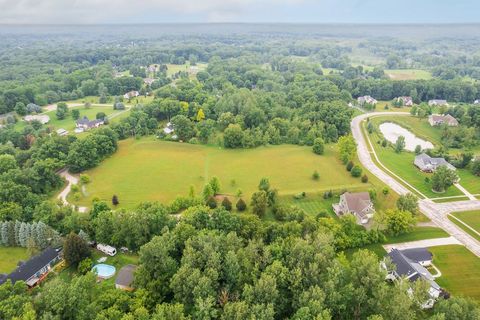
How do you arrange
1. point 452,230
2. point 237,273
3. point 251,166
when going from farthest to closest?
point 251,166, point 452,230, point 237,273

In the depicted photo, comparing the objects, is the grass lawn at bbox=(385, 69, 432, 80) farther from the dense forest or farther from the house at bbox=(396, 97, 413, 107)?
the dense forest

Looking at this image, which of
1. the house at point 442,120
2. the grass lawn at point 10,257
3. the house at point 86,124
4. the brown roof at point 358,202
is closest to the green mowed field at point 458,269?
the brown roof at point 358,202

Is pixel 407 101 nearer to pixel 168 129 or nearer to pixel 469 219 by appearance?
pixel 469 219

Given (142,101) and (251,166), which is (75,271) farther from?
(142,101)

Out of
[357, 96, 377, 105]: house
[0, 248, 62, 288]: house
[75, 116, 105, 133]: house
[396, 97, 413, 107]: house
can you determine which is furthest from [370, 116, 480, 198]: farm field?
[75, 116, 105, 133]: house

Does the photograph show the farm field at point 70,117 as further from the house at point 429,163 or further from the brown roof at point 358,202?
the house at point 429,163

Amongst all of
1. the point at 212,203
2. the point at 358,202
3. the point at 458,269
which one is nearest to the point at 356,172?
the point at 358,202

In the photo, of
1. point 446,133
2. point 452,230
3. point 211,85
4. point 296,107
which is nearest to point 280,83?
point 211,85

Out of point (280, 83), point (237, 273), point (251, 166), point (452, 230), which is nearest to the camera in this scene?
point (237, 273)
